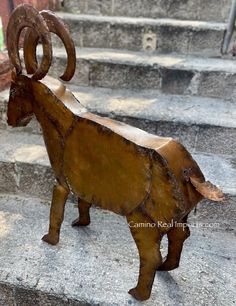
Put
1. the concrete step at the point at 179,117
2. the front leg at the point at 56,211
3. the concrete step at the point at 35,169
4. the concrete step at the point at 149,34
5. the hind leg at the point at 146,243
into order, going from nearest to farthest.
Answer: the hind leg at the point at 146,243 → the front leg at the point at 56,211 → the concrete step at the point at 35,169 → the concrete step at the point at 179,117 → the concrete step at the point at 149,34

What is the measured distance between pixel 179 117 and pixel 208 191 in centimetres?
111

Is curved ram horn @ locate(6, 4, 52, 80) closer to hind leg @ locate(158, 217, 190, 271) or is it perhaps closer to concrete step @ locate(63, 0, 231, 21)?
hind leg @ locate(158, 217, 190, 271)

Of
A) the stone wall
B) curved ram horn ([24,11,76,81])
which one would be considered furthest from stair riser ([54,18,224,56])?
curved ram horn ([24,11,76,81])

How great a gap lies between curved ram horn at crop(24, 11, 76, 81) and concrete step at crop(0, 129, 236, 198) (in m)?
0.75

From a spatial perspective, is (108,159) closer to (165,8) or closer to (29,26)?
(29,26)

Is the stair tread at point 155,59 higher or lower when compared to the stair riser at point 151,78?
higher

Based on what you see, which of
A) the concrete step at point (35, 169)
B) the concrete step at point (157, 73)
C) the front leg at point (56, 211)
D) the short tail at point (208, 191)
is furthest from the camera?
the concrete step at point (157, 73)

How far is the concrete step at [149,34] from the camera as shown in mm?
2947

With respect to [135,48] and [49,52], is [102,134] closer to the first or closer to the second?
[49,52]

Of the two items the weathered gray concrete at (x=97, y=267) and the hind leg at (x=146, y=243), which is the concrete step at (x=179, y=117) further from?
the hind leg at (x=146, y=243)

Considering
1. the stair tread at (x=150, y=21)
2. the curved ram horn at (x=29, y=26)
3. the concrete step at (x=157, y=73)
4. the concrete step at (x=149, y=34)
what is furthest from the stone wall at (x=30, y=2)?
the curved ram horn at (x=29, y=26)

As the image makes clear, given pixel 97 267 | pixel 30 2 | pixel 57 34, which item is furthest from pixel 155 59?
pixel 97 267

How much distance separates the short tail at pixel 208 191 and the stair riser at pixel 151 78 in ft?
4.99

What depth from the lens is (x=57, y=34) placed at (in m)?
1.43
